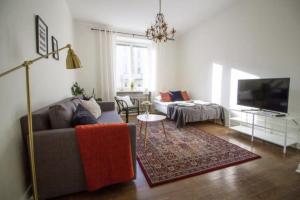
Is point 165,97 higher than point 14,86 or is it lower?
lower

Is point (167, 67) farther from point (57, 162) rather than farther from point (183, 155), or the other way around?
point (57, 162)

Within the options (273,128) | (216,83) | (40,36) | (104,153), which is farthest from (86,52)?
(273,128)

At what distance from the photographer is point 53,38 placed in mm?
2463

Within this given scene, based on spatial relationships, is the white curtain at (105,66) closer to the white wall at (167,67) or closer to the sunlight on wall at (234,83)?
the white wall at (167,67)

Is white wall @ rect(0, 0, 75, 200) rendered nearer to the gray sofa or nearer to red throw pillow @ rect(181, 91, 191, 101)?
the gray sofa

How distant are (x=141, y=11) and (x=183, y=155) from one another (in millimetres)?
3417

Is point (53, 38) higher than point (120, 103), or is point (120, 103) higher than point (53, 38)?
point (53, 38)

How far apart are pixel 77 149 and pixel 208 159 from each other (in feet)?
5.71

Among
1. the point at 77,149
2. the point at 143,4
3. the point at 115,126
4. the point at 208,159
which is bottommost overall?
the point at 208,159

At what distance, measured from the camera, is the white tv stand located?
2511mm

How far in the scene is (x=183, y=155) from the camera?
2352 mm

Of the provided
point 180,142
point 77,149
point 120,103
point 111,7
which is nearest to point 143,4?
point 111,7

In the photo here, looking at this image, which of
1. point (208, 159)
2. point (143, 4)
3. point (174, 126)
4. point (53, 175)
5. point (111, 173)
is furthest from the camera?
point (174, 126)

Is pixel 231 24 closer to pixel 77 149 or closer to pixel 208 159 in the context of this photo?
pixel 208 159
